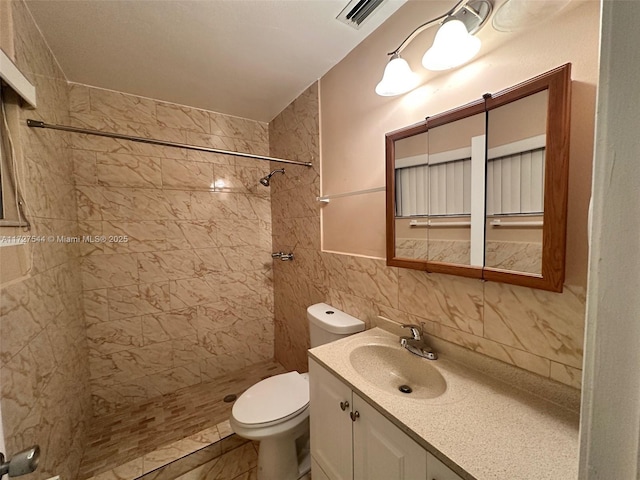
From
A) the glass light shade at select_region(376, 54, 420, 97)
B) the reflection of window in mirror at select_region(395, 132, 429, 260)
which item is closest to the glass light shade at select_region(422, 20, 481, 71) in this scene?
the glass light shade at select_region(376, 54, 420, 97)

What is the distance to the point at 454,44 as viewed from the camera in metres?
0.86

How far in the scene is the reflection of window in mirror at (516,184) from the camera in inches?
30.1

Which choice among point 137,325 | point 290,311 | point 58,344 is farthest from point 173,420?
point 290,311

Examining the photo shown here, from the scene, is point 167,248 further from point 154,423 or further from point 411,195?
point 411,195

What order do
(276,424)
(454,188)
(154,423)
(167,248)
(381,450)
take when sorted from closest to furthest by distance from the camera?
(381,450) < (454,188) < (276,424) < (154,423) < (167,248)

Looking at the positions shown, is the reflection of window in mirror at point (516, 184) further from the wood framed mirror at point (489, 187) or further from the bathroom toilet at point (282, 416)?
the bathroom toilet at point (282, 416)

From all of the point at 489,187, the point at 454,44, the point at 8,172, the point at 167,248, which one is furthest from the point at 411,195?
the point at 167,248

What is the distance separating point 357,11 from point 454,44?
23.9 inches

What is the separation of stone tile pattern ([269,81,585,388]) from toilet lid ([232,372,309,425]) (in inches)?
20.8

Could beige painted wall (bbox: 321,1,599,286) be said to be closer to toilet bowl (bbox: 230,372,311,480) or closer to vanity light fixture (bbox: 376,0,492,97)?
vanity light fixture (bbox: 376,0,492,97)

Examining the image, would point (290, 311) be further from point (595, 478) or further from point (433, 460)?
point (595, 478)

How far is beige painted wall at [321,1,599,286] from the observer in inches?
27.5

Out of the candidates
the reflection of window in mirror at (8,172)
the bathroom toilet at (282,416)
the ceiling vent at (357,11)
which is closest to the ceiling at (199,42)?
the ceiling vent at (357,11)

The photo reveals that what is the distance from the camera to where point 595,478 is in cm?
25
